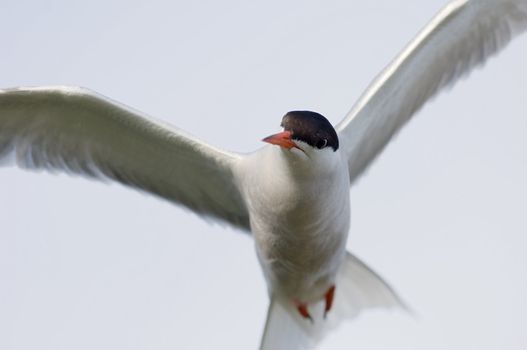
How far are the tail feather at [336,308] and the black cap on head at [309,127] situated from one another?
4.50ft

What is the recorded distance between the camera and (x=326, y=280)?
302 inches

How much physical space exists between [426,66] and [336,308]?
1.53 m

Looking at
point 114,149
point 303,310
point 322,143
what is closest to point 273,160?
point 322,143

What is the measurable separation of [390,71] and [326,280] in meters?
→ 1.24

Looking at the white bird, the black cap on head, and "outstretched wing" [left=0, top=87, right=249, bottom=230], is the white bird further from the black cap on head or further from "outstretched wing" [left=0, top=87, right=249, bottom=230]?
the black cap on head

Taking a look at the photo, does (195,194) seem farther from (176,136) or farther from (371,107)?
(371,107)

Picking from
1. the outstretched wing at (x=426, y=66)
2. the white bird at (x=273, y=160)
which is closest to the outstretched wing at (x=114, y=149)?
the white bird at (x=273, y=160)

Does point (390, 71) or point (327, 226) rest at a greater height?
point (390, 71)

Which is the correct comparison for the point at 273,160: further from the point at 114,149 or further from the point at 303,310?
the point at 114,149

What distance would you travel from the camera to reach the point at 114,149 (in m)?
8.10

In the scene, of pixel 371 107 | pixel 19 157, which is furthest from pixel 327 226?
pixel 19 157

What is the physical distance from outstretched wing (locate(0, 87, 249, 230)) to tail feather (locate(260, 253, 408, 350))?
63 centimetres

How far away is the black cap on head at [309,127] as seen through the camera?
6.58 m

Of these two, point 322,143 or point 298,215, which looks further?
point 298,215
